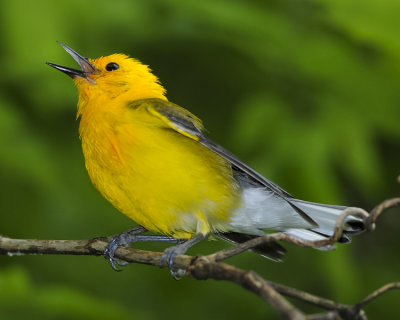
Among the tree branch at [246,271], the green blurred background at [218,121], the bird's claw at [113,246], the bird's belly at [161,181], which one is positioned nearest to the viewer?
the tree branch at [246,271]

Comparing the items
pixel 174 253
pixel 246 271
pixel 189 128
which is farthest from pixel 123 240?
pixel 246 271

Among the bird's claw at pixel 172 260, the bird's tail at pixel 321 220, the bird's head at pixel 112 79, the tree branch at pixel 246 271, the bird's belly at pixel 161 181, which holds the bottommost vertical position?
the tree branch at pixel 246 271

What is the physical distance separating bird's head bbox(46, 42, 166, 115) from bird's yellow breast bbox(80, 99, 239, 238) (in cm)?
16

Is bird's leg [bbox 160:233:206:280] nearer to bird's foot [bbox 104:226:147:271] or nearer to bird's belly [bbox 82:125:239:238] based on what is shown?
bird's belly [bbox 82:125:239:238]

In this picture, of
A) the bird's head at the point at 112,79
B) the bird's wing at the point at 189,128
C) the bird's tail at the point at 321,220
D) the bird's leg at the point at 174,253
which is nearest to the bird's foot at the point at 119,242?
the bird's leg at the point at 174,253

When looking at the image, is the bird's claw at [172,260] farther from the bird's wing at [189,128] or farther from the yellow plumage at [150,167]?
the bird's wing at [189,128]

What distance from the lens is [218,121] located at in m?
6.64

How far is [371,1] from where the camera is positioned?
4141 mm

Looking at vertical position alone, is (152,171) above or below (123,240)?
above

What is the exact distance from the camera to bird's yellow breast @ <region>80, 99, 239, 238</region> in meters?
3.48

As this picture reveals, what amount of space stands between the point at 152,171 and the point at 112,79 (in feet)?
3.12

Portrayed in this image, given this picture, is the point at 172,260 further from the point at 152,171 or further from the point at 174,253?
Result: the point at 152,171

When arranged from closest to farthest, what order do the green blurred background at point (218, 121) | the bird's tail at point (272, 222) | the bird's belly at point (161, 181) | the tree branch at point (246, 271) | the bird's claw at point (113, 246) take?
the tree branch at point (246, 271) → the bird's claw at point (113, 246) → the bird's belly at point (161, 181) → the bird's tail at point (272, 222) → the green blurred background at point (218, 121)

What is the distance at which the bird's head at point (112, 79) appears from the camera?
4.08 m
